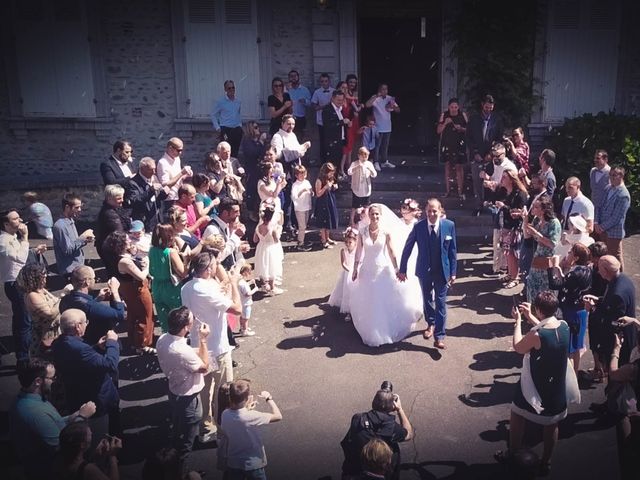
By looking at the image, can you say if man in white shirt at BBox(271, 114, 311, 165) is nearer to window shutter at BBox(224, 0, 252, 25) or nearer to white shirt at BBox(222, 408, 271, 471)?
window shutter at BBox(224, 0, 252, 25)

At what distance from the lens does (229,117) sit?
12.9m

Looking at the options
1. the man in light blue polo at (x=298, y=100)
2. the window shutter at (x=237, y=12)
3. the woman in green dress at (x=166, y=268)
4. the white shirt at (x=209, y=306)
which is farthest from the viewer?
the window shutter at (x=237, y=12)

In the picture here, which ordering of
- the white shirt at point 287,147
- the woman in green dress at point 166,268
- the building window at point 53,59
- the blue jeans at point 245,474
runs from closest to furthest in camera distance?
1. the blue jeans at point 245,474
2. the woman in green dress at point 166,268
3. the white shirt at point 287,147
4. the building window at point 53,59

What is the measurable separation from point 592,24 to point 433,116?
3828 millimetres

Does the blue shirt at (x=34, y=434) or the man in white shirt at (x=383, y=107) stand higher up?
the man in white shirt at (x=383, y=107)

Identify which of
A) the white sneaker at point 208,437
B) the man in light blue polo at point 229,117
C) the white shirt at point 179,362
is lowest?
the white sneaker at point 208,437

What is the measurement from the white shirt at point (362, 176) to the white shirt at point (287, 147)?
112 centimetres

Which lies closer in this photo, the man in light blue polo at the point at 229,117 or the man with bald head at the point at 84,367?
the man with bald head at the point at 84,367

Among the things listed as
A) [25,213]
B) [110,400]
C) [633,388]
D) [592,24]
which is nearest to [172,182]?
[25,213]

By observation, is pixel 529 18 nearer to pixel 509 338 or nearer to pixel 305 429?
pixel 509 338

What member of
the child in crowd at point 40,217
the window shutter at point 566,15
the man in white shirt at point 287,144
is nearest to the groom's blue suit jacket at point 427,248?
the man in white shirt at point 287,144

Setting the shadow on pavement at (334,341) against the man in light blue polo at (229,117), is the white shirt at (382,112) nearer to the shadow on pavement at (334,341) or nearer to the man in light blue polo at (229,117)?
the man in light blue polo at (229,117)

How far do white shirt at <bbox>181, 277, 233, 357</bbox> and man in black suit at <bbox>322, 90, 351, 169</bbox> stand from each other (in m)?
6.96

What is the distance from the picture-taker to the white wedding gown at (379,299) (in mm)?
7801
